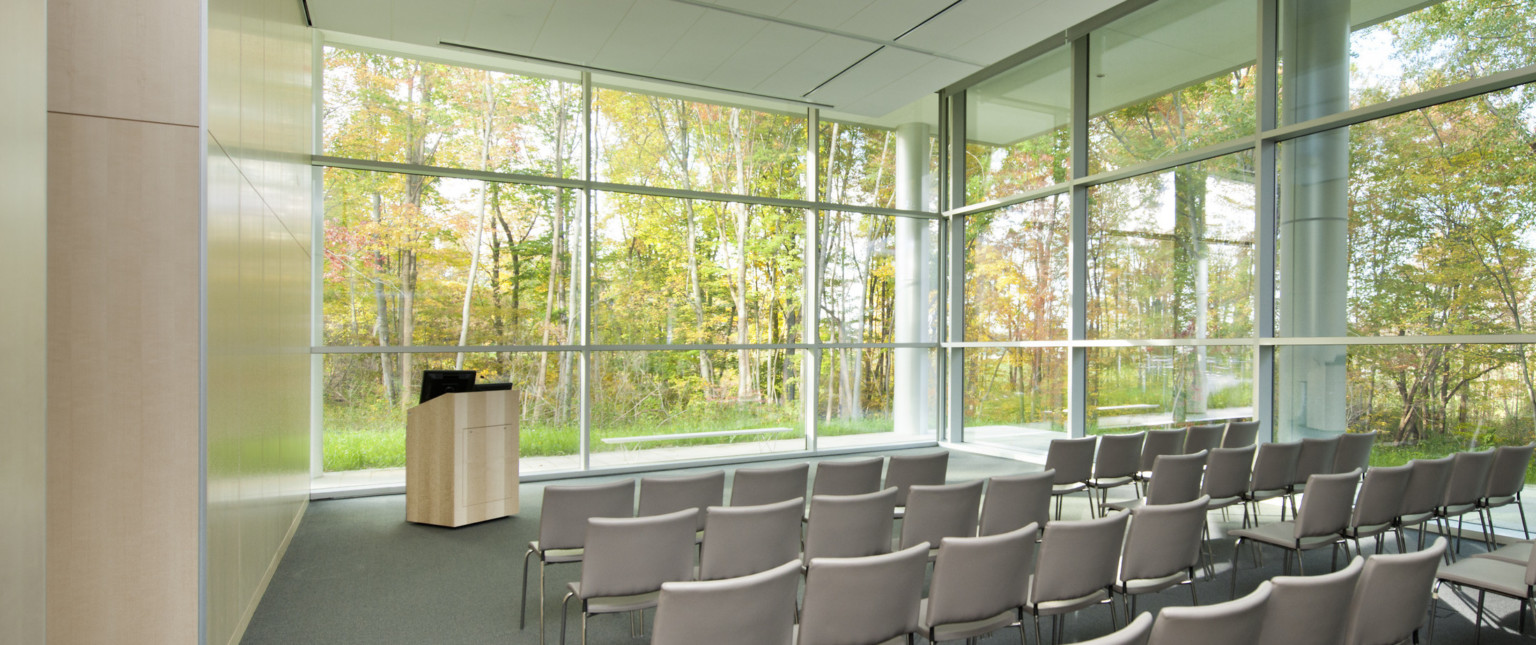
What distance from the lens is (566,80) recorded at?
27.1 feet

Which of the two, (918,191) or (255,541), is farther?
(918,191)

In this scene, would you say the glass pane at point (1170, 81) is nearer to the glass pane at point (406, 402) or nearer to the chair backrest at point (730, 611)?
the glass pane at point (406, 402)

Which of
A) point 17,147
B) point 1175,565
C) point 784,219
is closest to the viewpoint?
point 17,147

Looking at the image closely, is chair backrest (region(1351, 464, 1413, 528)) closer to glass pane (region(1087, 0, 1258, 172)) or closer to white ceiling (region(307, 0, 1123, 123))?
glass pane (region(1087, 0, 1258, 172))

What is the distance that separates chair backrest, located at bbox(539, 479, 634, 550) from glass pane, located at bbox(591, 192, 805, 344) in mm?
4617

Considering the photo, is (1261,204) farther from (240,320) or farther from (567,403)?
(240,320)

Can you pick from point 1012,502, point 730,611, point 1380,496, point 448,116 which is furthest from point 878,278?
point 730,611

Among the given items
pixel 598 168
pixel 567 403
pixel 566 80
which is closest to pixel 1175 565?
pixel 567 403

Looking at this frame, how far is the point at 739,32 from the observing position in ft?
22.8

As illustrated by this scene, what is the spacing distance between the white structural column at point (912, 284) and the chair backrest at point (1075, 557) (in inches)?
285

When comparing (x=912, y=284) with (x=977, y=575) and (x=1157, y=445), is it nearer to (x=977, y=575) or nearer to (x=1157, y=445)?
(x=1157, y=445)

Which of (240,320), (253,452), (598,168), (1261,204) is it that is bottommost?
(253,452)

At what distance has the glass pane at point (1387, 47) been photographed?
5.41 meters

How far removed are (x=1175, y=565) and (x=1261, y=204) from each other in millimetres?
4704
